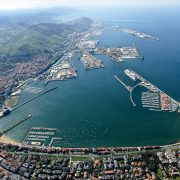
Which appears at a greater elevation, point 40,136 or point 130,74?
point 130,74

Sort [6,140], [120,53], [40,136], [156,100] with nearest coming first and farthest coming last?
1. [6,140]
2. [40,136]
3. [156,100]
4. [120,53]

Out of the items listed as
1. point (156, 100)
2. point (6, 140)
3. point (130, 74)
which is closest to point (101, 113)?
point (156, 100)

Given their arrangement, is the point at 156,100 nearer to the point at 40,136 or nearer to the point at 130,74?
the point at 130,74

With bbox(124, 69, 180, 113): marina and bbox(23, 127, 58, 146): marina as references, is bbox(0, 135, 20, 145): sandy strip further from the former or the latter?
bbox(124, 69, 180, 113): marina

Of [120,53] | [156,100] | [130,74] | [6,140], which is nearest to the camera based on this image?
[6,140]

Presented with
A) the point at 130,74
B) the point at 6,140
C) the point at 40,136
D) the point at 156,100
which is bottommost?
the point at 6,140

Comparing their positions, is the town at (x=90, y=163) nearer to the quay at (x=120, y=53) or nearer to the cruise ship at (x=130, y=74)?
the cruise ship at (x=130, y=74)

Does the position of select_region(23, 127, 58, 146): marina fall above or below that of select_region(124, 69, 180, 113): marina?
below

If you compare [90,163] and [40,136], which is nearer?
[90,163]

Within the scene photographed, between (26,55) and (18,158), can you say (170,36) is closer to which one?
(26,55)

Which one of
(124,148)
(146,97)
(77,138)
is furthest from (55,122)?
(146,97)

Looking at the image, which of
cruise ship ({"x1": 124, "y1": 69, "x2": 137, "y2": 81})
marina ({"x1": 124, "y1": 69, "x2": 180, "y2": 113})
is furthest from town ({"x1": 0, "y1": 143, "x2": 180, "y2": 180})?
cruise ship ({"x1": 124, "y1": 69, "x2": 137, "y2": 81})
